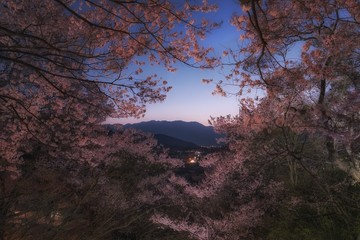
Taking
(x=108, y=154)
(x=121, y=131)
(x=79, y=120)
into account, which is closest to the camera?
(x=79, y=120)

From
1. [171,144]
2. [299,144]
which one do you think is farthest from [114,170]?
[171,144]

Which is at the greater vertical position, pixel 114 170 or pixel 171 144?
pixel 171 144

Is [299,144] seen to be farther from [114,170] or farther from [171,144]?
[171,144]

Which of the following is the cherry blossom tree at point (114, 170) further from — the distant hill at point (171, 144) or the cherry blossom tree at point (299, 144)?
the distant hill at point (171, 144)

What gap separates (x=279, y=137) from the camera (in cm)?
1638

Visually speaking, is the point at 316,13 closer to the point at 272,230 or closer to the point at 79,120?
the point at 272,230

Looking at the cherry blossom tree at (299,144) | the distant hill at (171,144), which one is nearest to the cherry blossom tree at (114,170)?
the cherry blossom tree at (299,144)

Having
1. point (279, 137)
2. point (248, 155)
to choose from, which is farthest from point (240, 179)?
point (279, 137)

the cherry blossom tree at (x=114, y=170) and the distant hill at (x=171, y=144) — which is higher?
the distant hill at (x=171, y=144)

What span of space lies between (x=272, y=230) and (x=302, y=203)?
1.68 metres

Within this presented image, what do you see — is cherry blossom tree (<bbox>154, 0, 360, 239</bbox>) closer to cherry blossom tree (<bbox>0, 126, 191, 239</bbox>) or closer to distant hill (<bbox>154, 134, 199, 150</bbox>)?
cherry blossom tree (<bbox>0, 126, 191, 239</bbox>)

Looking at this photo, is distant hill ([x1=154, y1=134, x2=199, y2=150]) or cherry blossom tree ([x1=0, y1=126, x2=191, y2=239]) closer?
cherry blossom tree ([x1=0, y1=126, x2=191, y2=239])

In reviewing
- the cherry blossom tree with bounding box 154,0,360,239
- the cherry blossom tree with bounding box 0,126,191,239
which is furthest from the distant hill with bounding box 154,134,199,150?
the cherry blossom tree with bounding box 154,0,360,239

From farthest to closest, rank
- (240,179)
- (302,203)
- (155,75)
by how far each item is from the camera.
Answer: (240,179) → (302,203) → (155,75)
